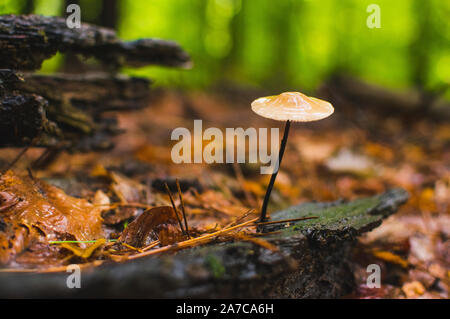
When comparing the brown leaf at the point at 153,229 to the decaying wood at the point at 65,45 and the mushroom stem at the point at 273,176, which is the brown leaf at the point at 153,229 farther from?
the decaying wood at the point at 65,45

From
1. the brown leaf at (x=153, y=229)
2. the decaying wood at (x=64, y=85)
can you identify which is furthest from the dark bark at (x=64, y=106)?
the brown leaf at (x=153, y=229)

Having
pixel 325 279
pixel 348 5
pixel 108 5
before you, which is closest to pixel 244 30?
pixel 348 5

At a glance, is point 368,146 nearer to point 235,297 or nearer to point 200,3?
point 235,297

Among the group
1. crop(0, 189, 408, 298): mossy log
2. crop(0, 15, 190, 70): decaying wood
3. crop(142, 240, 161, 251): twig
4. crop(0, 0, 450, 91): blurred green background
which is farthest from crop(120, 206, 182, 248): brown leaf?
crop(0, 0, 450, 91): blurred green background

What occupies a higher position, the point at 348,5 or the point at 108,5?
the point at 348,5

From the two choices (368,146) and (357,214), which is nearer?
(357,214)
